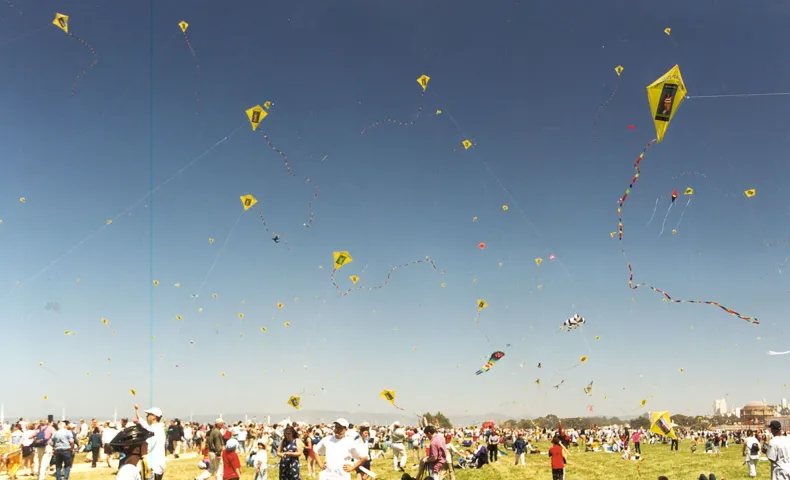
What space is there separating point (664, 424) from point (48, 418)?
67.9 ft

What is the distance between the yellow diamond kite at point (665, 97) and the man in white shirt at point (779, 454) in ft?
18.4

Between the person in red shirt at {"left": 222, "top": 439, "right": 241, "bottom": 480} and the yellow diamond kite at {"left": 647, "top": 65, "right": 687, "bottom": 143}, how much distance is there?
1064cm

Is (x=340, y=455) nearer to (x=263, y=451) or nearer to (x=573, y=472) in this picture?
(x=263, y=451)

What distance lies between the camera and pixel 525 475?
830 inches

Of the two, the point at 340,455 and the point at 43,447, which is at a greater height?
the point at 340,455

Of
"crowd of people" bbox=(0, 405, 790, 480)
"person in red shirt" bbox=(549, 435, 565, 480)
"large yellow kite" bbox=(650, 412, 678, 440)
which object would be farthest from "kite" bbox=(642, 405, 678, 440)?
"person in red shirt" bbox=(549, 435, 565, 480)

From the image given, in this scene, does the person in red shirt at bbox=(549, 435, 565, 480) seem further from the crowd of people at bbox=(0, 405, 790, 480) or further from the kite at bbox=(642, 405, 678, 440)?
the kite at bbox=(642, 405, 678, 440)

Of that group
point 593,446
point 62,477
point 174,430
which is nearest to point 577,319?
point 593,446

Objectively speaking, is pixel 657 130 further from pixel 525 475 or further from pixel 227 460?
pixel 525 475

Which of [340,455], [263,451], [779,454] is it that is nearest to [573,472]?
[779,454]

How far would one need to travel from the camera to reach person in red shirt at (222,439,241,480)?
40.9ft

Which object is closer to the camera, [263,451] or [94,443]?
[263,451]

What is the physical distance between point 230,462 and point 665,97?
452 inches

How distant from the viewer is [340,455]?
27.4ft
